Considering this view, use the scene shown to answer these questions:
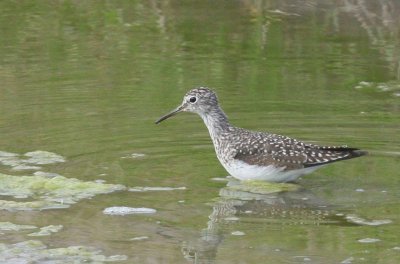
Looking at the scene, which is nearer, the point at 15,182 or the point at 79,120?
the point at 15,182

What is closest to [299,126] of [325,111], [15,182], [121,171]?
[325,111]

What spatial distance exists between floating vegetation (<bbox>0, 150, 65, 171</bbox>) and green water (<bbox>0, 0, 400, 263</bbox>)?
0.16ft

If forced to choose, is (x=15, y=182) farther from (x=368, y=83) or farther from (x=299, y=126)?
(x=368, y=83)

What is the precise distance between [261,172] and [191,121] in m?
2.10

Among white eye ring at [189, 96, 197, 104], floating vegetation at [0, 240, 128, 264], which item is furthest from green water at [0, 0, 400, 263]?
white eye ring at [189, 96, 197, 104]

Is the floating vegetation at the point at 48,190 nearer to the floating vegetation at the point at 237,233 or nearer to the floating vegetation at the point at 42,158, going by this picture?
the floating vegetation at the point at 42,158

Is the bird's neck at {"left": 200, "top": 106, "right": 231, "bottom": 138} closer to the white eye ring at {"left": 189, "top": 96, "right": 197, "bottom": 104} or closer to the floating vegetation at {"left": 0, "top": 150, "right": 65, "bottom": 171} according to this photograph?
the white eye ring at {"left": 189, "top": 96, "right": 197, "bottom": 104}

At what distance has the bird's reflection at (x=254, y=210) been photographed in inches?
343

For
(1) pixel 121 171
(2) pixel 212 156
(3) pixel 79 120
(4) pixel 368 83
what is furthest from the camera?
(4) pixel 368 83

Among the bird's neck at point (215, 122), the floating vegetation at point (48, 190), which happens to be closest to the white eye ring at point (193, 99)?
the bird's neck at point (215, 122)

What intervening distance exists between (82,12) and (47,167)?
5.70 meters

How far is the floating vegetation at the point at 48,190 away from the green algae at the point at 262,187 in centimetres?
99

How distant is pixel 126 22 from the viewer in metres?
15.7

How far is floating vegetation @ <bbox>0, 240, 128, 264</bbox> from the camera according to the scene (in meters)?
8.39
